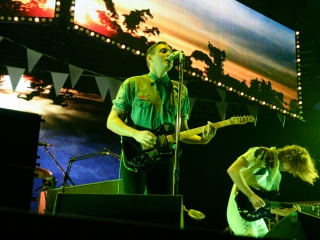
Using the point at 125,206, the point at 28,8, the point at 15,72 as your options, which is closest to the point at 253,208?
the point at 125,206

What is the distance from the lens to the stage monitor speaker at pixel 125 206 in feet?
6.19

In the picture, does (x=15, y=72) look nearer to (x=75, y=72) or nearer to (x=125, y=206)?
(x=75, y=72)

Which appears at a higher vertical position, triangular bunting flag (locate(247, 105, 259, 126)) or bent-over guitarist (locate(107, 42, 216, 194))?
triangular bunting flag (locate(247, 105, 259, 126))

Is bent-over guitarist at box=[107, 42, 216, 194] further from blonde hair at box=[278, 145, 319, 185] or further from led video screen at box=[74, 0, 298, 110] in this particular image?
blonde hair at box=[278, 145, 319, 185]

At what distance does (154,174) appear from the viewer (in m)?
3.02

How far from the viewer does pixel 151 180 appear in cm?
300

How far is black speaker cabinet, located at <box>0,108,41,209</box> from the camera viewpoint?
1701mm

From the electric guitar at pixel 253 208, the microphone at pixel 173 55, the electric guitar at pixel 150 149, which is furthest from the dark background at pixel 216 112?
the electric guitar at pixel 150 149

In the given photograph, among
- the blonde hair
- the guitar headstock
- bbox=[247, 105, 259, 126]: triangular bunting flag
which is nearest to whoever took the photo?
the guitar headstock

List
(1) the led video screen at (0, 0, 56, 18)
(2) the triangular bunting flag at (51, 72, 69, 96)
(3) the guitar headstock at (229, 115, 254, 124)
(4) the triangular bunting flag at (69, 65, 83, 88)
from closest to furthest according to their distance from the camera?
1. (3) the guitar headstock at (229, 115, 254, 124)
2. (1) the led video screen at (0, 0, 56, 18)
3. (4) the triangular bunting flag at (69, 65, 83, 88)
4. (2) the triangular bunting flag at (51, 72, 69, 96)

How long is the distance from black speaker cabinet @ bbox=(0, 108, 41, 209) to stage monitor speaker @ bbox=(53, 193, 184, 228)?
0.22 meters

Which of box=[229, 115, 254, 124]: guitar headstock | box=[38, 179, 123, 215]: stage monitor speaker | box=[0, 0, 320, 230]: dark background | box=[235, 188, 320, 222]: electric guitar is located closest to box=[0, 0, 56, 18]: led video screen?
box=[0, 0, 320, 230]: dark background

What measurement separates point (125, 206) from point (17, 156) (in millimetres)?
550

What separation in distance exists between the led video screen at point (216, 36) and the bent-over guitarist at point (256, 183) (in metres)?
1.68
